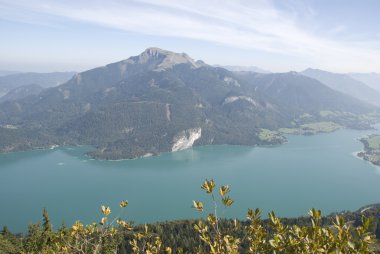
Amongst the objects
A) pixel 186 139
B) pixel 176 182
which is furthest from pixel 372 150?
pixel 176 182

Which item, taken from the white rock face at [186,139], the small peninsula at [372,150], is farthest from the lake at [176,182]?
the white rock face at [186,139]

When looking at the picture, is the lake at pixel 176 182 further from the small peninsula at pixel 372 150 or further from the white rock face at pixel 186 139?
the white rock face at pixel 186 139

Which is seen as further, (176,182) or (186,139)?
(186,139)

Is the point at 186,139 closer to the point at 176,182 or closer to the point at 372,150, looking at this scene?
the point at 176,182

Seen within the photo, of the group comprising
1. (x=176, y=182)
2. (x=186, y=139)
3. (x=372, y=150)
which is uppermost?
(x=372, y=150)

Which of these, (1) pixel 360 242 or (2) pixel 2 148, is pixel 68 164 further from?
(1) pixel 360 242

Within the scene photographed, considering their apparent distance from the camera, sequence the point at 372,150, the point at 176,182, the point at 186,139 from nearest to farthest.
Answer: the point at 176,182 → the point at 372,150 → the point at 186,139
